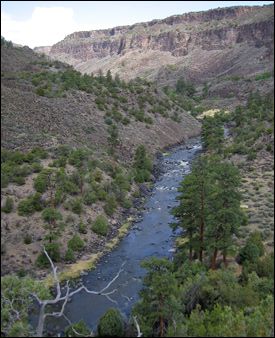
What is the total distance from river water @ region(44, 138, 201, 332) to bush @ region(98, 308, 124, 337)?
2.21 meters

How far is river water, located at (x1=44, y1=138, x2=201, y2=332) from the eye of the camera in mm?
28875

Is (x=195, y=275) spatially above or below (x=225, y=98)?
below

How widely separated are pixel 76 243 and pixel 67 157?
49.9 feet

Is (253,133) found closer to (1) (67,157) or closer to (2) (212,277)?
(1) (67,157)

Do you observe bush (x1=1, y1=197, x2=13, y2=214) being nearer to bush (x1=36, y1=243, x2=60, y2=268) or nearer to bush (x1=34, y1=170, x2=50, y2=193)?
bush (x1=34, y1=170, x2=50, y2=193)

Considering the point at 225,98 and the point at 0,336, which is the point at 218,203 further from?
the point at 225,98

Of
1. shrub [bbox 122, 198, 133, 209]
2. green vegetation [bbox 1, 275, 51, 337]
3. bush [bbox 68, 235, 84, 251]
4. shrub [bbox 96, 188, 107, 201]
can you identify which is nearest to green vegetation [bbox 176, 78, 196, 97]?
shrub [bbox 122, 198, 133, 209]

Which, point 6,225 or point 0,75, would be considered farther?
point 6,225

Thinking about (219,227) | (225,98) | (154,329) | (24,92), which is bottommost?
(154,329)

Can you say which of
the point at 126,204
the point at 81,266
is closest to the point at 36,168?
the point at 126,204

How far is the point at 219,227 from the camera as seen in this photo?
92.3 feet

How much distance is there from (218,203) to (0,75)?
15690 mm

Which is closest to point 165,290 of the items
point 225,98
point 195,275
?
point 195,275

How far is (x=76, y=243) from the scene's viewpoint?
37.2 m
